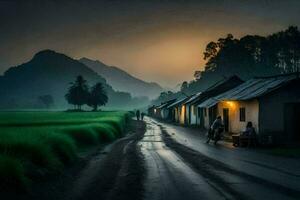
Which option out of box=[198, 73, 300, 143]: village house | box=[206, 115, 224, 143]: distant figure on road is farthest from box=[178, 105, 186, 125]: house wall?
box=[198, 73, 300, 143]: village house

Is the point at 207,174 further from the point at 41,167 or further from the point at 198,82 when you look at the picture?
the point at 198,82

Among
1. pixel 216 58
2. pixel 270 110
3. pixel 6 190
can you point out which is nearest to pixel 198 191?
pixel 6 190

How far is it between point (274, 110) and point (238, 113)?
6.03 meters

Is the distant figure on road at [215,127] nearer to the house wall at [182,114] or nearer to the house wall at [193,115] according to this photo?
the house wall at [193,115]

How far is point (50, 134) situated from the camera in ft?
63.6

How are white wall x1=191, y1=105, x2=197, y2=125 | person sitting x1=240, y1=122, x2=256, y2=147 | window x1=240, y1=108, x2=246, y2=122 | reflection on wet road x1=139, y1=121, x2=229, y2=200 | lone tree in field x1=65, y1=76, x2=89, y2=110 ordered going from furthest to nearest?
lone tree in field x1=65, y1=76, x2=89, y2=110, white wall x1=191, y1=105, x2=197, y2=125, window x1=240, y1=108, x2=246, y2=122, person sitting x1=240, y1=122, x2=256, y2=147, reflection on wet road x1=139, y1=121, x2=229, y2=200

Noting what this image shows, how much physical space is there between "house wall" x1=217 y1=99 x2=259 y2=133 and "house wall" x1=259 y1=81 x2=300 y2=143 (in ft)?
1.55

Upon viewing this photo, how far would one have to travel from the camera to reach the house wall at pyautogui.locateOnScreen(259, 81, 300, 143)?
30172 millimetres

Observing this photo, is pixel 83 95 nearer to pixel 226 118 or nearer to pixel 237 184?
pixel 226 118

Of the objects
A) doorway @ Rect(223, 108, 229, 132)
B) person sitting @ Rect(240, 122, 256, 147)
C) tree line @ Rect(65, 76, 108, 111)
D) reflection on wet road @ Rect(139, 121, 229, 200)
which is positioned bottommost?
reflection on wet road @ Rect(139, 121, 229, 200)

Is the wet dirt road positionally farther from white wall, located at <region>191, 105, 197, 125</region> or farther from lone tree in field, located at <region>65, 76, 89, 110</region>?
lone tree in field, located at <region>65, 76, 89, 110</region>

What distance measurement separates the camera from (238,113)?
36.2 meters

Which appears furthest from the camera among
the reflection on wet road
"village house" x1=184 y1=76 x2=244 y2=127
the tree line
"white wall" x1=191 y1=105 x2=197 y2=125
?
the tree line

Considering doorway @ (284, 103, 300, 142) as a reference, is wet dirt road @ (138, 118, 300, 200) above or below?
below
